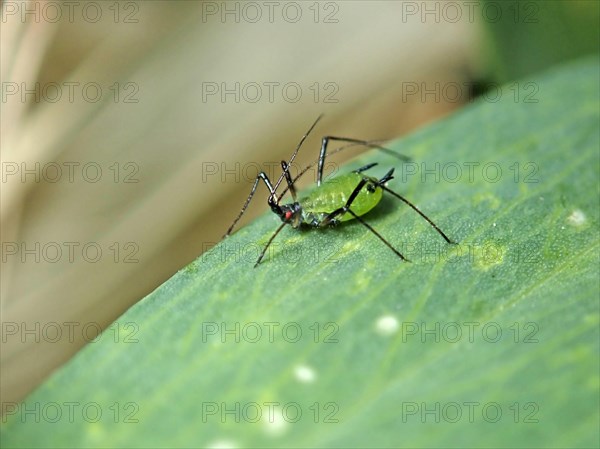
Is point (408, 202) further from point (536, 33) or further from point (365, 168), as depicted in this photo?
point (536, 33)

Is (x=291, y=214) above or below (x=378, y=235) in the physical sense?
above

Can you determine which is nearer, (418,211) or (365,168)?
(418,211)

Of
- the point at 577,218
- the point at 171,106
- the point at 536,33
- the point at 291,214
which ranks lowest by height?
the point at 577,218

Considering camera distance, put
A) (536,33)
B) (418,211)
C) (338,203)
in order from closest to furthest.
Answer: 1. (418,211)
2. (338,203)
3. (536,33)

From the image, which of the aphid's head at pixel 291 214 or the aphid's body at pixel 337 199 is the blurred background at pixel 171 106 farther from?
the aphid's head at pixel 291 214

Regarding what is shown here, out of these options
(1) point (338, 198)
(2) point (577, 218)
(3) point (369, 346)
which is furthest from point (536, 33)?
(3) point (369, 346)

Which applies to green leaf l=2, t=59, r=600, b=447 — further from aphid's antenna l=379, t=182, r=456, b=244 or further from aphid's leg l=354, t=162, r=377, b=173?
aphid's leg l=354, t=162, r=377, b=173

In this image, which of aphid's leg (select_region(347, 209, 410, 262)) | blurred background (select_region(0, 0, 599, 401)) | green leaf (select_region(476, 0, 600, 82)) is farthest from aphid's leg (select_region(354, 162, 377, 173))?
green leaf (select_region(476, 0, 600, 82))
